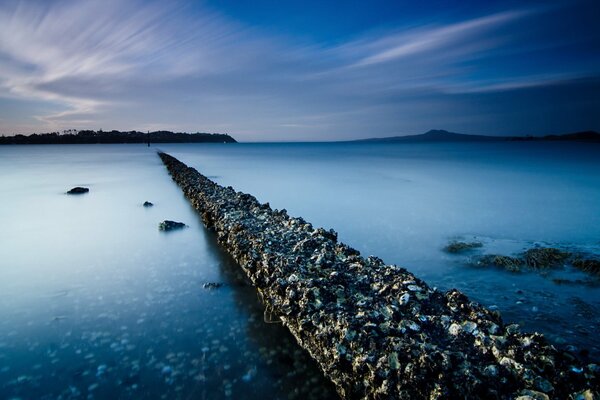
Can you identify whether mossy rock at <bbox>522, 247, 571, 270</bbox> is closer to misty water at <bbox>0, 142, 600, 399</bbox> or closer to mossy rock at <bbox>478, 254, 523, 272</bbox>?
mossy rock at <bbox>478, 254, 523, 272</bbox>

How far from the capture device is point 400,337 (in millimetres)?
3855

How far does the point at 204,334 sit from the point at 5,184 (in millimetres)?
31744

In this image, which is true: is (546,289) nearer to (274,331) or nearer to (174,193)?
(274,331)

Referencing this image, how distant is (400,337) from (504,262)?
20.5 feet

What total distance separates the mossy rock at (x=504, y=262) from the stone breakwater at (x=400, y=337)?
172 inches

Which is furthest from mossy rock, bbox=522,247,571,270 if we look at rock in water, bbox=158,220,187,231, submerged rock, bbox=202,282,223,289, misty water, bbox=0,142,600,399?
rock in water, bbox=158,220,187,231

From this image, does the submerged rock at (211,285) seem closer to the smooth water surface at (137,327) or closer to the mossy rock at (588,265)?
the smooth water surface at (137,327)

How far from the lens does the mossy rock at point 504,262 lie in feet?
27.6

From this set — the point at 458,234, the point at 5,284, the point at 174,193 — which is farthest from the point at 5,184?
the point at 458,234

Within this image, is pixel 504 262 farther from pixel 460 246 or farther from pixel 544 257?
pixel 460 246

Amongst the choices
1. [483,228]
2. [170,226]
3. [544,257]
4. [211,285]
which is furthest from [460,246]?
[170,226]

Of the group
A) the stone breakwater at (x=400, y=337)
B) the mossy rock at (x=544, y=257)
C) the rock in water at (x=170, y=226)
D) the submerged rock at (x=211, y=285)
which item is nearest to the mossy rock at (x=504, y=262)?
the mossy rock at (x=544, y=257)

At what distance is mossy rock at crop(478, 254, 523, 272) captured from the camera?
8.41 meters

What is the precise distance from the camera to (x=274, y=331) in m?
5.68
